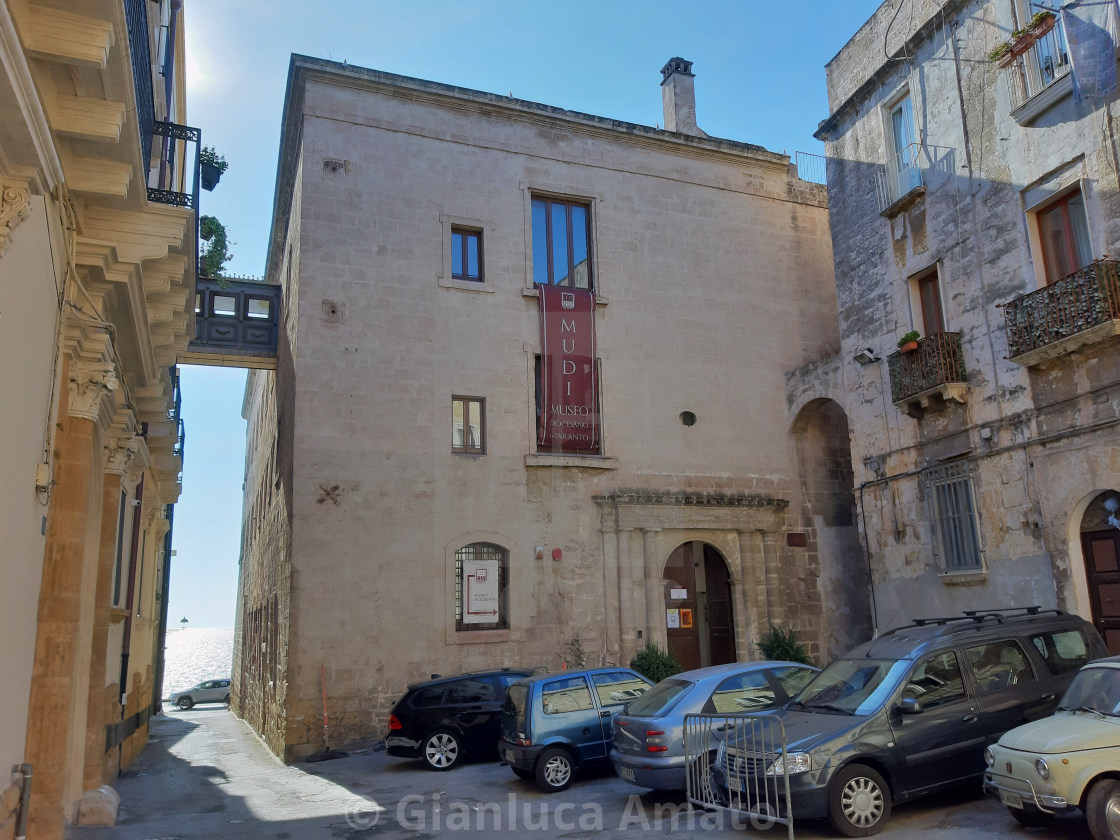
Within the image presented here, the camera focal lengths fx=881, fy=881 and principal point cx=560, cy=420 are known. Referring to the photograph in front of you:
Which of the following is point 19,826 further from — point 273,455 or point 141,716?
point 273,455

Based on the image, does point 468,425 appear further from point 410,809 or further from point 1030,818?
point 1030,818

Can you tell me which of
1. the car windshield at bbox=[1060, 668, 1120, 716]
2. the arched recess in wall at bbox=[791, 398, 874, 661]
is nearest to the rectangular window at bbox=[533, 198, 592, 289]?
the arched recess in wall at bbox=[791, 398, 874, 661]

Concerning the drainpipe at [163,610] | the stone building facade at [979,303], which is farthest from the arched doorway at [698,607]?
the drainpipe at [163,610]

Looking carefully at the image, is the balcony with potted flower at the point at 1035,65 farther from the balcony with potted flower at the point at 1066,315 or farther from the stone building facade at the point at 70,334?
the stone building facade at the point at 70,334

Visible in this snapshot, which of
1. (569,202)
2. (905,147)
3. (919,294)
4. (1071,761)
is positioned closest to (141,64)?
(1071,761)

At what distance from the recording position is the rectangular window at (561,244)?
1883cm

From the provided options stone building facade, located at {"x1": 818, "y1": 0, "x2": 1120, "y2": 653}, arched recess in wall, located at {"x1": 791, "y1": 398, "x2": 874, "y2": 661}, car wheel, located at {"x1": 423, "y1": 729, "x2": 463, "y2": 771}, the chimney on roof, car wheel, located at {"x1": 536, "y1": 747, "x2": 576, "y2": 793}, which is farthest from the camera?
the chimney on roof

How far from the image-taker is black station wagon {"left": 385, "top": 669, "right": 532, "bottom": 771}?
13.0 metres

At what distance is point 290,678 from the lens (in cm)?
1488

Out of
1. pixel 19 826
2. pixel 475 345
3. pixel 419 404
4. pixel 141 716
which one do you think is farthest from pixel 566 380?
pixel 19 826

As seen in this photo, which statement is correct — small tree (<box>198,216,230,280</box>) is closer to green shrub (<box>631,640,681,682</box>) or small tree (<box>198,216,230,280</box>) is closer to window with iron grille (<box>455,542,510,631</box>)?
window with iron grille (<box>455,542,510,631</box>)

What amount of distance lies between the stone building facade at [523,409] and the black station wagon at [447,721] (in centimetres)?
247

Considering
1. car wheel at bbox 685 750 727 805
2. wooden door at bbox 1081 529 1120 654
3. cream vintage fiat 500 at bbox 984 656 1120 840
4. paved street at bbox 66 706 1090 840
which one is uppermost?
wooden door at bbox 1081 529 1120 654

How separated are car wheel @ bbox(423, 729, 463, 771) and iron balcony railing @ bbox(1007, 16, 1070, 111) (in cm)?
1278
